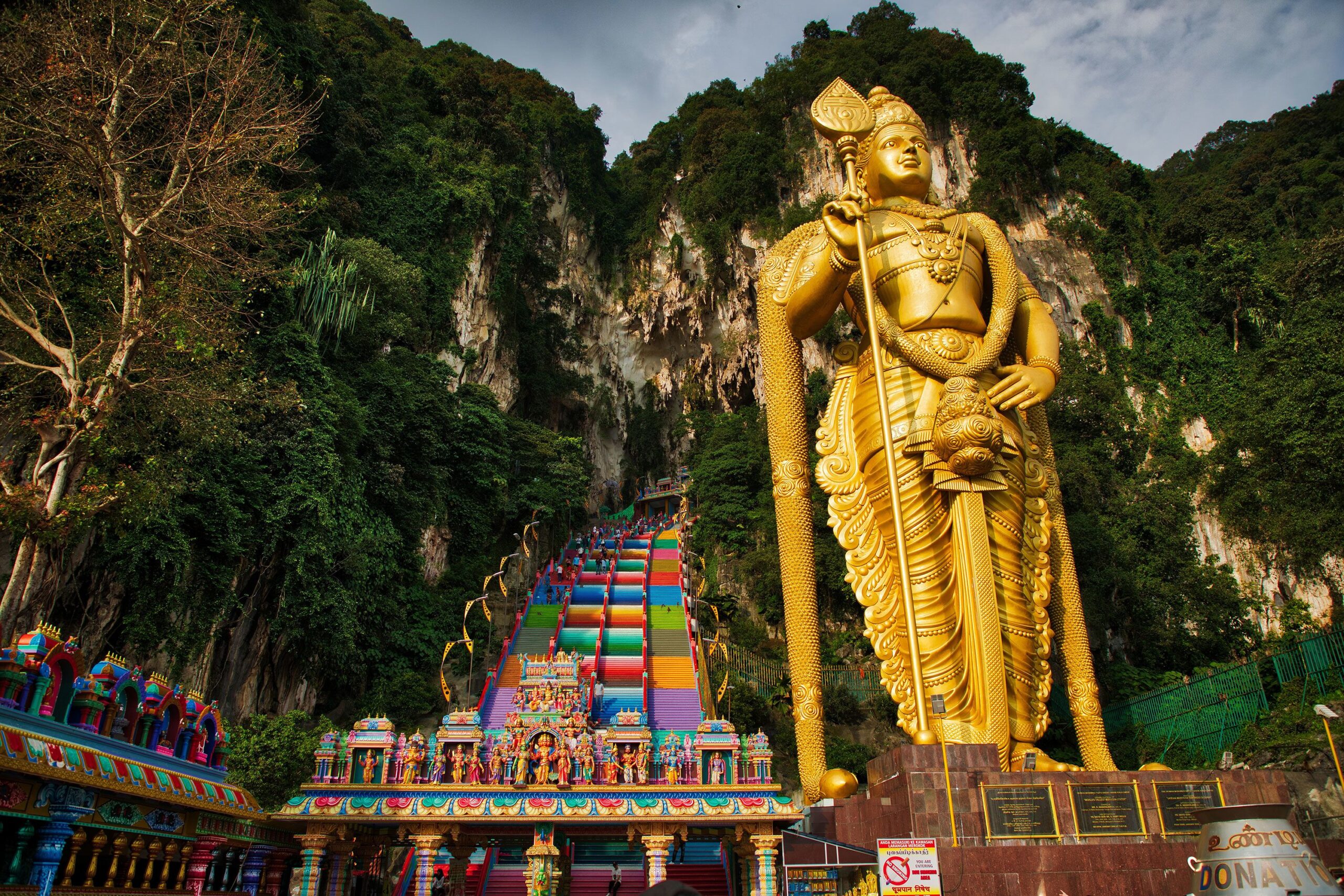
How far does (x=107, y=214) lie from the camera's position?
5.82 m

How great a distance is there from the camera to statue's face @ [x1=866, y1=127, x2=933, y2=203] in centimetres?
711

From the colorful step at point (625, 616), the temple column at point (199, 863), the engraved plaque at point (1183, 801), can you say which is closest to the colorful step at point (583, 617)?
the colorful step at point (625, 616)

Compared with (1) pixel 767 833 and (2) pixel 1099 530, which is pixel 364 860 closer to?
(1) pixel 767 833

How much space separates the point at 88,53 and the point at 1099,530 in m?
14.5

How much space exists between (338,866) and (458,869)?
114 cm

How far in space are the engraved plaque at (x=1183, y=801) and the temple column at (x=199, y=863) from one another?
19.0ft

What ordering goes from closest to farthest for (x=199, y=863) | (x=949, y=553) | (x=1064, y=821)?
(x=1064, y=821)
(x=199, y=863)
(x=949, y=553)

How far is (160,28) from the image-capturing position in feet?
20.0

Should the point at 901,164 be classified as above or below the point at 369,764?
above

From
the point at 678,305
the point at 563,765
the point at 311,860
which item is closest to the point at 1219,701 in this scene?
the point at 563,765

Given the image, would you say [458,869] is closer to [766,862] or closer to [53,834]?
[766,862]

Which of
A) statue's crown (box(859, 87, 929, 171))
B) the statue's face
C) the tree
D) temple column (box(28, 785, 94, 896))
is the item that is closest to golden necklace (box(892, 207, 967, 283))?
the statue's face

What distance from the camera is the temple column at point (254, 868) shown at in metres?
6.38

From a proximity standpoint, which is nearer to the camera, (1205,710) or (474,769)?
(474,769)
